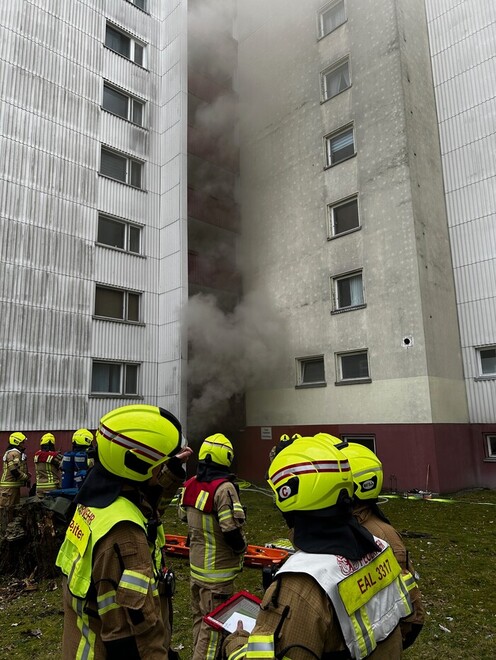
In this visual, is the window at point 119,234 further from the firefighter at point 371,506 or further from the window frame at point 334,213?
the firefighter at point 371,506

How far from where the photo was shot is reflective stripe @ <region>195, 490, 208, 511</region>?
3.74 m

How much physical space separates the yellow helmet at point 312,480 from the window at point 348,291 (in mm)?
12049

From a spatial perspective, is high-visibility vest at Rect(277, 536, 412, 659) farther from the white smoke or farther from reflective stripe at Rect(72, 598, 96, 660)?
the white smoke

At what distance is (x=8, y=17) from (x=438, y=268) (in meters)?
13.7

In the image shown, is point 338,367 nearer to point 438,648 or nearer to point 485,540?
point 485,540

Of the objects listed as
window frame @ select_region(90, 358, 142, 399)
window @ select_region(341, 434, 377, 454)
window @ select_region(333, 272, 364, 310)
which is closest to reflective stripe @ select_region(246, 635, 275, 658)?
window @ select_region(341, 434, 377, 454)

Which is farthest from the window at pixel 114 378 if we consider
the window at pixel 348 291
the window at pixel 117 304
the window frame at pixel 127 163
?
the window at pixel 348 291

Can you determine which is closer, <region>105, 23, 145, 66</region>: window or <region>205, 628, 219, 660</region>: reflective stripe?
<region>205, 628, 219, 660</region>: reflective stripe

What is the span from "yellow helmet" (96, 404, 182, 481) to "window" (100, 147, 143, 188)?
45.6 ft

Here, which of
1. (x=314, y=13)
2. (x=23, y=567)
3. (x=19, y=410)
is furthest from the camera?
(x=314, y=13)

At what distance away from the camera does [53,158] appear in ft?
43.2

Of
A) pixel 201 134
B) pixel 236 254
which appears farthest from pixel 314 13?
pixel 236 254

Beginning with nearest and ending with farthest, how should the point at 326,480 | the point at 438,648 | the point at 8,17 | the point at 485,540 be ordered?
1. the point at 326,480
2. the point at 438,648
3. the point at 485,540
4. the point at 8,17

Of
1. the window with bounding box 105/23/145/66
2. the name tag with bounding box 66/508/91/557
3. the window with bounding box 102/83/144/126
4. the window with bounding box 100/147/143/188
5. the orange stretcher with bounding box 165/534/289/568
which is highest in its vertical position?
the window with bounding box 105/23/145/66
